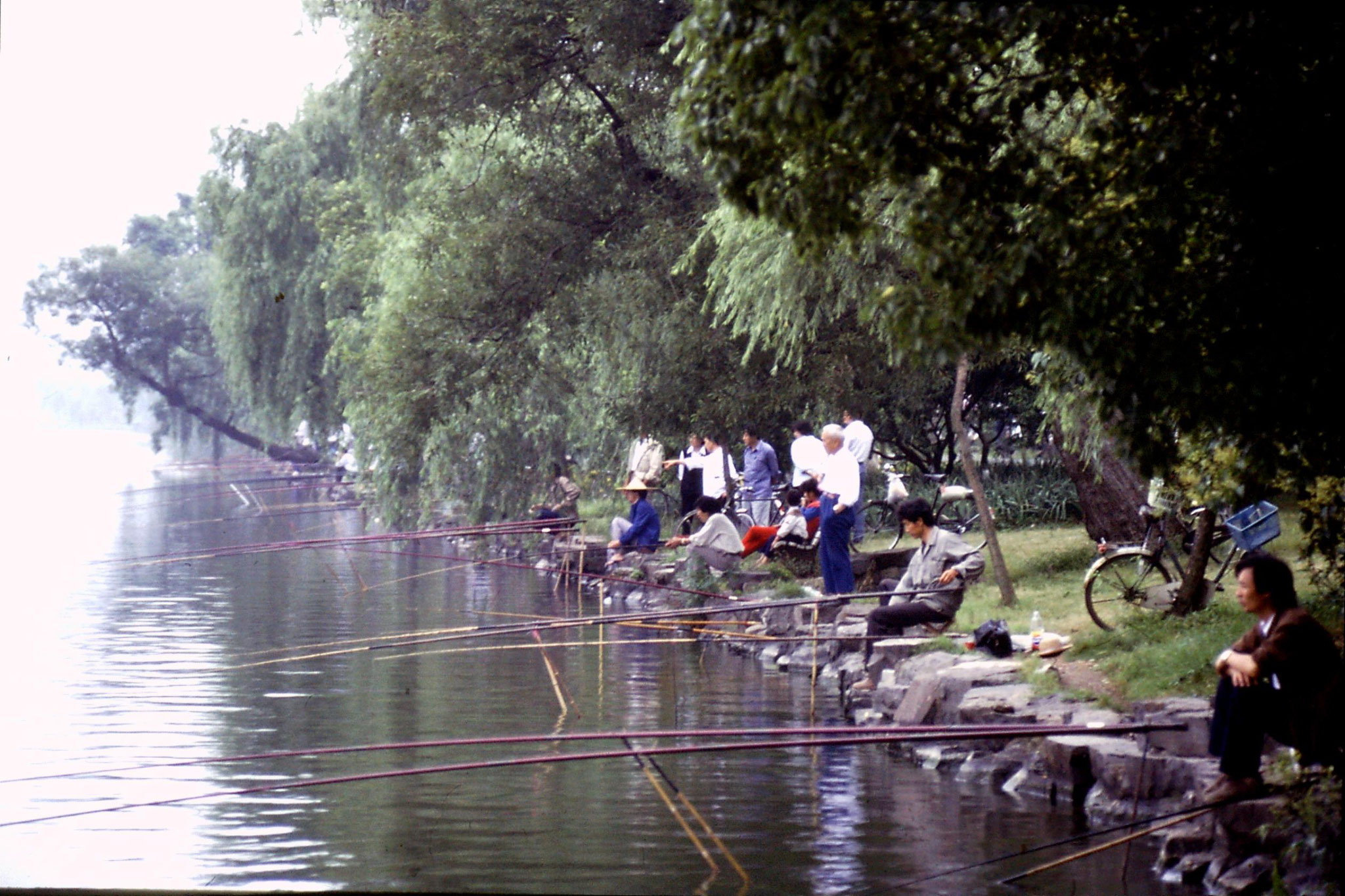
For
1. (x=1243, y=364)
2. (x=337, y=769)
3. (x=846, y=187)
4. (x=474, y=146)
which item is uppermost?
(x=474, y=146)

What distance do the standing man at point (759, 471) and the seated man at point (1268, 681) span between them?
1097cm

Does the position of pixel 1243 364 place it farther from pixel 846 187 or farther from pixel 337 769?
pixel 337 769

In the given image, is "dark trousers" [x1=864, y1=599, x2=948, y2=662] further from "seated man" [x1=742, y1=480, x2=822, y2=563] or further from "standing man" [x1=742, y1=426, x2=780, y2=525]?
"standing man" [x1=742, y1=426, x2=780, y2=525]

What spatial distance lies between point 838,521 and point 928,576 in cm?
204

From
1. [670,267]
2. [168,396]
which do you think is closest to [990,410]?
[670,267]

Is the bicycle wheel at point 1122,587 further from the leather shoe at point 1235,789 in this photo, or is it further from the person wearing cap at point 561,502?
the person wearing cap at point 561,502

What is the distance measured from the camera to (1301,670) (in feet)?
20.0

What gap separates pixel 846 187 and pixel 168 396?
50829 mm

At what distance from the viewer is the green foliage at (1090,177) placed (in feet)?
19.6

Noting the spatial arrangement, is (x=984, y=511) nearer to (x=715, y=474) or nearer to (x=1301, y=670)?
(x=715, y=474)

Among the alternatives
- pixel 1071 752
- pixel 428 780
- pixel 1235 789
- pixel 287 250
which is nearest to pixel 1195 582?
pixel 1071 752

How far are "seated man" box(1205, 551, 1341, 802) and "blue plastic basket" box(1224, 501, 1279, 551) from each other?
3133mm

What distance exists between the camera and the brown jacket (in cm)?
591

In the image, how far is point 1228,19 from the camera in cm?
621
